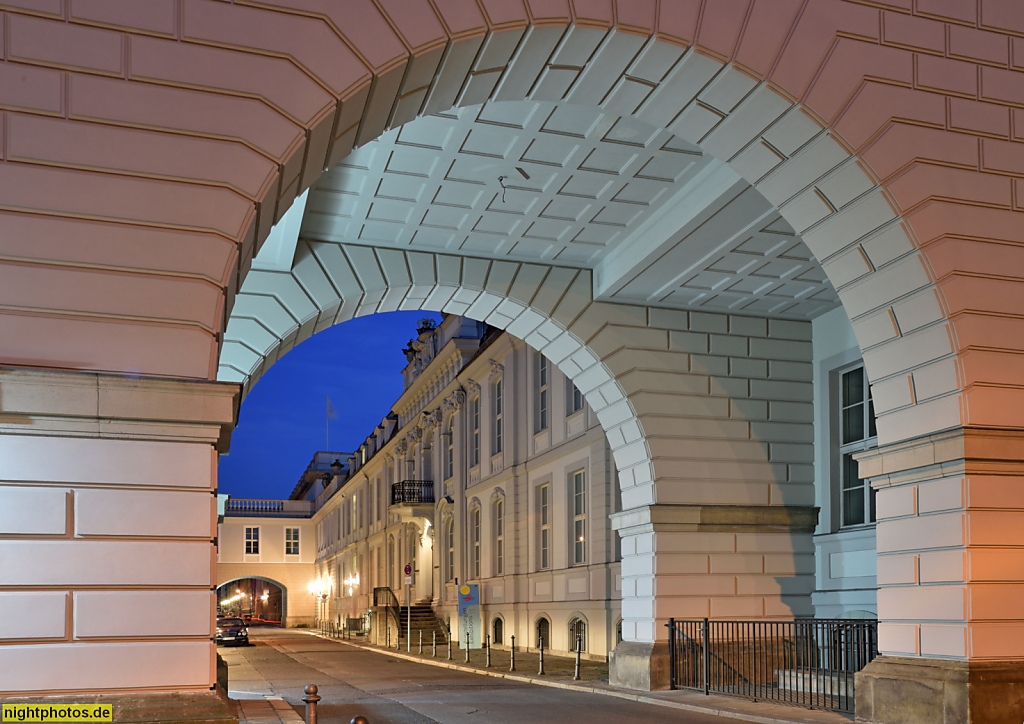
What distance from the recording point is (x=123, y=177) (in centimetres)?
789

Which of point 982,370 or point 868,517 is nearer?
point 982,370

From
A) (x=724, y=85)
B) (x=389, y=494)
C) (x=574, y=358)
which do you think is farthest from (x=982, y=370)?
(x=389, y=494)

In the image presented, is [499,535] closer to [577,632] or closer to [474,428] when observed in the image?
[474,428]

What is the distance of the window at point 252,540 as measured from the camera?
80562 mm

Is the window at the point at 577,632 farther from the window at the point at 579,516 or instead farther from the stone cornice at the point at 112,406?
the stone cornice at the point at 112,406

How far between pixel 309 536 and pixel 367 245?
73.8 metres

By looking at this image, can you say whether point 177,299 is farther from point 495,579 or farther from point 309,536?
point 309,536

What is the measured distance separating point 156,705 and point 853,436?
13548mm

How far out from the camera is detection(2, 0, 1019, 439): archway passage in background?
25.5 feet

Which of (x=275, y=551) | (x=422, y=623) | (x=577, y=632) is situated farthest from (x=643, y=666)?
(x=275, y=551)

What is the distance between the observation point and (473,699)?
16281 millimetres

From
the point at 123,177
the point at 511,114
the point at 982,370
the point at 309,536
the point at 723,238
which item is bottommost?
the point at 309,536

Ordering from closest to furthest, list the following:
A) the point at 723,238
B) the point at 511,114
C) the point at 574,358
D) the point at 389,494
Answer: the point at 511,114 < the point at 723,238 < the point at 574,358 < the point at 389,494

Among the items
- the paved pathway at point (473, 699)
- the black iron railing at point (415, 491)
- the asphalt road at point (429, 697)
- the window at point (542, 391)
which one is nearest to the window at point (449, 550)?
the black iron railing at point (415, 491)
